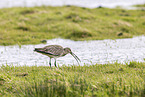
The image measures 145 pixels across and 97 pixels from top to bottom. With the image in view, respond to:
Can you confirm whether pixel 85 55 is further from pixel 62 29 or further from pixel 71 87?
pixel 62 29

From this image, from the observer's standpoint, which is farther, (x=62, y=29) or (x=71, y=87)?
(x=62, y=29)

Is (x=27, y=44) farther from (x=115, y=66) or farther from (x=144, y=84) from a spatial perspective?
(x=144, y=84)

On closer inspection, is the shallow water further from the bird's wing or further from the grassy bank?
the grassy bank

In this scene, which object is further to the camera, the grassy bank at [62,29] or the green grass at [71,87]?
the grassy bank at [62,29]

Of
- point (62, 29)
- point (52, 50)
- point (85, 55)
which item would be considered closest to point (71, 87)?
point (52, 50)

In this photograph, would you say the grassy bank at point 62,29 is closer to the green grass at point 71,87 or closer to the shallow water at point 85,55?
the shallow water at point 85,55

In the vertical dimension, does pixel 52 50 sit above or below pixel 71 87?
above

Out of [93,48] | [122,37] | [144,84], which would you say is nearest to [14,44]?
[93,48]

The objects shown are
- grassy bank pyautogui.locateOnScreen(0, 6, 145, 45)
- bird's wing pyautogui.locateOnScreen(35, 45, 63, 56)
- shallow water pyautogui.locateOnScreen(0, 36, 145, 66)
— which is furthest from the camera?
grassy bank pyautogui.locateOnScreen(0, 6, 145, 45)

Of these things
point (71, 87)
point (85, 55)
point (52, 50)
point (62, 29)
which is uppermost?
point (62, 29)

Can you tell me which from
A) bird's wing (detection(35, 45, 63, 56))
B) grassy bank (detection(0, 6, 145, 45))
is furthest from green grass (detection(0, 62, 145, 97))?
grassy bank (detection(0, 6, 145, 45))

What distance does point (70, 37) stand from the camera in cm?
2256

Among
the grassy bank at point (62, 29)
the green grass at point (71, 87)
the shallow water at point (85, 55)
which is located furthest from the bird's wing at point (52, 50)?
the grassy bank at point (62, 29)

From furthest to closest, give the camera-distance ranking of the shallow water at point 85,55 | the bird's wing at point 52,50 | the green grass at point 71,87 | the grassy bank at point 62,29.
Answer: the grassy bank at point 62,29
the shallow water at point 85,55
the bird's wing at point 52,50
the green grass at point 71,87
